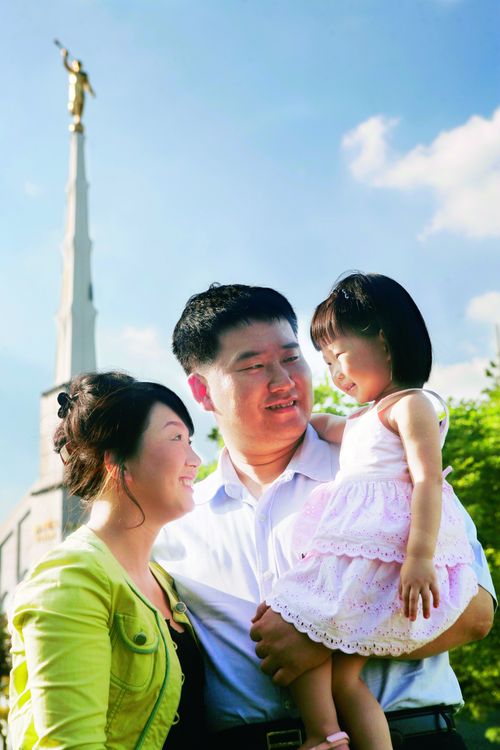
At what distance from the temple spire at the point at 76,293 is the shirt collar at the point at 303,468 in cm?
1369

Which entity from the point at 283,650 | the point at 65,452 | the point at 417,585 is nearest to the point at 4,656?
the point at 65,452

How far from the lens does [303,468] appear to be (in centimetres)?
301

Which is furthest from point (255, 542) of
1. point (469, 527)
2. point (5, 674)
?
point (5, 674)

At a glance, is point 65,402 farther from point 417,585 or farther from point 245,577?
point 417,585

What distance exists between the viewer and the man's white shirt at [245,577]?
2547mm

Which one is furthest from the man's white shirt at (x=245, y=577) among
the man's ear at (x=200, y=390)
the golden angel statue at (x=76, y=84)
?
the golden angel statue at (x=76, y=84)

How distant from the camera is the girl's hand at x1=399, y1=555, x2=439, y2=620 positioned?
227cm

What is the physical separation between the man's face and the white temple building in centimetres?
1124

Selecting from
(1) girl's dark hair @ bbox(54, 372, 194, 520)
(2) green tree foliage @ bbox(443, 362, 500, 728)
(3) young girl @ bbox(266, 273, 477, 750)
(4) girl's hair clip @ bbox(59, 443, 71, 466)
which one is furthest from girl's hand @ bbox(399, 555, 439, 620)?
(2) green tree foliage @ bbox(443, 362, 500, 728)

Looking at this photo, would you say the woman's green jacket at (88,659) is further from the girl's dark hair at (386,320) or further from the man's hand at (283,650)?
the girl's dark hair at (386,320)

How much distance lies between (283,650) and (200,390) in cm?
133

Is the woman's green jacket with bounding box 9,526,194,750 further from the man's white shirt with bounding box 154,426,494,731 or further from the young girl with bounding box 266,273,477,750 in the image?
the young girl with bounding box 266,273,477,750

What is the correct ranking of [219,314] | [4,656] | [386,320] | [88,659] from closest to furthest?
[88,659]
[386,320]
[219,314]
[4,656]

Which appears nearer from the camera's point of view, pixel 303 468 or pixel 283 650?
pixel 283 650
